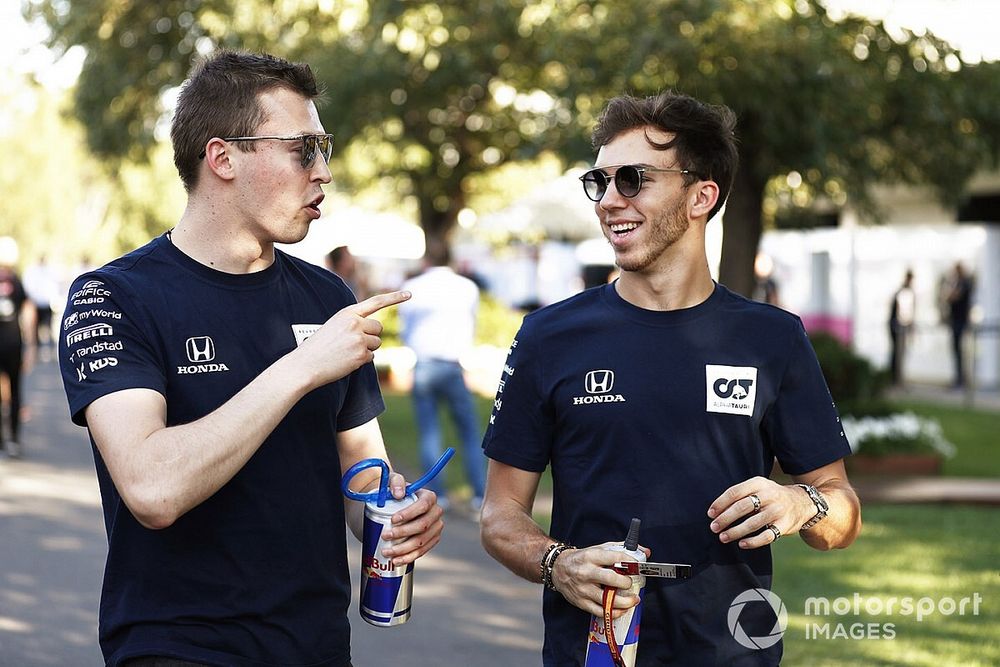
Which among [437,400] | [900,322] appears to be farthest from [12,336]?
[900,322]

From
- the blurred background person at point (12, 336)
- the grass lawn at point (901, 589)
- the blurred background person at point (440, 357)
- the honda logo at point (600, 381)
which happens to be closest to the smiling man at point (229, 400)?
the honda logo at point (600, 381)

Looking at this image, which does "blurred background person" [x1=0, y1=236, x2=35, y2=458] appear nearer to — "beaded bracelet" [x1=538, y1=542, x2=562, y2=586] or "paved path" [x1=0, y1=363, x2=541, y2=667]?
"paved path" [x1=0, y1=363, x2=541, y2=667]

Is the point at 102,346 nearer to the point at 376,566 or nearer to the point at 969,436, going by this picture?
the point at 376,566

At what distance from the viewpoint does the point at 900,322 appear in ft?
76.8

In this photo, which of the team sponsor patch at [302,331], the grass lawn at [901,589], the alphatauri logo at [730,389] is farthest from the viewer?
the grass lawn at [901,589]

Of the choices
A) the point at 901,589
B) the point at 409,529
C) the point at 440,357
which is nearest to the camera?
the point at 409,529

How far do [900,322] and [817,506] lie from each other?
21271mm

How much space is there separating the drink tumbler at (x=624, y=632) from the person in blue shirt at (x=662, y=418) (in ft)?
0.37

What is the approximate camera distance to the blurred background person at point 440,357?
1093 cm

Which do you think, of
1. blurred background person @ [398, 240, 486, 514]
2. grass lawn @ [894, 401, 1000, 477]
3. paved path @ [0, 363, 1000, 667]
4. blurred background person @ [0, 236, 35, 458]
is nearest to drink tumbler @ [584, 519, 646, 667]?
paved path @ [0, 363, 1000, 667]

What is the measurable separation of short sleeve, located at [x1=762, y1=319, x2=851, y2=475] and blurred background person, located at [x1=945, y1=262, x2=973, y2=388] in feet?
64.1

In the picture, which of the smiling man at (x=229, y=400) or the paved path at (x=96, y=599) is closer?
the smiling man at (x=229, y=400)

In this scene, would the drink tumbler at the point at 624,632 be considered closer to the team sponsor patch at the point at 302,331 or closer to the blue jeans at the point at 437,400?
the team sponsor patch at the point at 302,331

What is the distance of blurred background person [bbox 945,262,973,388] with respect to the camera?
71.7 feet
